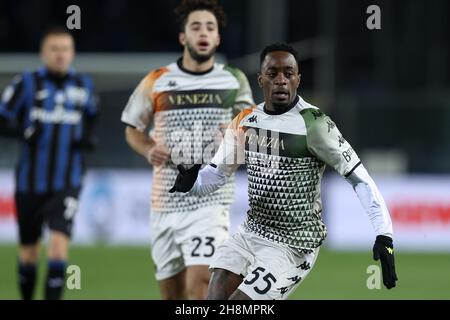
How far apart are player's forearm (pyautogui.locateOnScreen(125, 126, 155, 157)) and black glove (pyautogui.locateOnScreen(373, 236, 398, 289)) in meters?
2.50

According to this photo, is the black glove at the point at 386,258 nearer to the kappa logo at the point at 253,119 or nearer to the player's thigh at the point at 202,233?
the kappa logo at the point at 253,119

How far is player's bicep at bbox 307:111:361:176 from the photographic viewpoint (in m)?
6.34

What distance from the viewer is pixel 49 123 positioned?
33.7ft

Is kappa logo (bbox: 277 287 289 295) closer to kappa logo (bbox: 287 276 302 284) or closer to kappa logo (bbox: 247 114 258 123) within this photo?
kappa logo (bbox: 287 276 302 284)

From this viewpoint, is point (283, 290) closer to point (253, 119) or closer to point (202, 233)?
point (253, 119)

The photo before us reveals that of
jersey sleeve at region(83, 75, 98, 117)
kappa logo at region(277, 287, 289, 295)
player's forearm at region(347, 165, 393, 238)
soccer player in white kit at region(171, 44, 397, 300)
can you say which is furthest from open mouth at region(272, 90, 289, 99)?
jersey sleeve at region(83, 75, 98, 117)

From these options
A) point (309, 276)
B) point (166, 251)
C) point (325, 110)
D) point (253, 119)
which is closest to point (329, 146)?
point (253, 119)

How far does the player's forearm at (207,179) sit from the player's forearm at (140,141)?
1.37m

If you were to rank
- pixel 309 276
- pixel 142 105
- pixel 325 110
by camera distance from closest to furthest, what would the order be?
1. pixel 142 105
2. pixel 309 276
3. pixel 325 110

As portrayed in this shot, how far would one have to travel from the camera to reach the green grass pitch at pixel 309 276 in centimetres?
1191

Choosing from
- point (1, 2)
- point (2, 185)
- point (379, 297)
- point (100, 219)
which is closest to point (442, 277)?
point (379, 297)

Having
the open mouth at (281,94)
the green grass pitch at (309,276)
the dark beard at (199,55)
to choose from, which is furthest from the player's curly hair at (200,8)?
the green grass pitch at (309,276)

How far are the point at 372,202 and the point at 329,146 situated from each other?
398mm
